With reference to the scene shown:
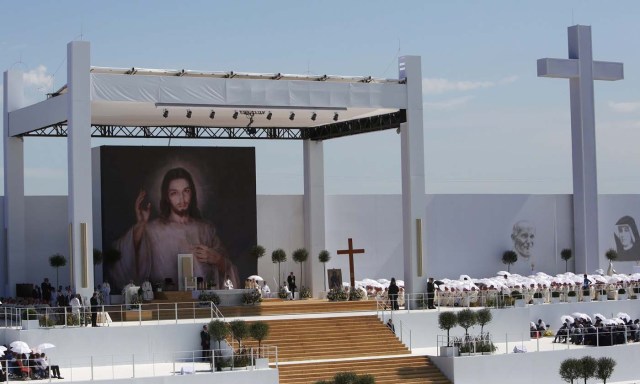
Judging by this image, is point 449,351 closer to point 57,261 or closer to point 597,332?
point 597,332

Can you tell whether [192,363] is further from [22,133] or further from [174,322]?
[22,133]

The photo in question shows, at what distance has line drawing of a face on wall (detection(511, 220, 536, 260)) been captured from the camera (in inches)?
2266

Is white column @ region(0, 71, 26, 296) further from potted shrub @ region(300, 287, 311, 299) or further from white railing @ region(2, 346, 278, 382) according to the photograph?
white railing @ region(2, 346, 278, 382)

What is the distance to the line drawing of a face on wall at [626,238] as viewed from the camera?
60.6 meters

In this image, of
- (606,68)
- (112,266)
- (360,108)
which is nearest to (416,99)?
(360,108)

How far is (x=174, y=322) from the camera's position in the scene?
124 feet

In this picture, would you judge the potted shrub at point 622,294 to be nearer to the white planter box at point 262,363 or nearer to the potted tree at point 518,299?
the potted tree at point 518,299

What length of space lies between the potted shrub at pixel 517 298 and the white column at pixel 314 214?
9.34 metres

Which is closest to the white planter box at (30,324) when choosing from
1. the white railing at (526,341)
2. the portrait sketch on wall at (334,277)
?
the white railing at (526,341)

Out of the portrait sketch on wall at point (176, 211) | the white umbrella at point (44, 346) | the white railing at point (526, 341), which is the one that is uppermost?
the portrait sketch on wall at point (176, 211)

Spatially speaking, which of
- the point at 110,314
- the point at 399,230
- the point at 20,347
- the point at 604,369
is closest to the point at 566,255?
the point at 399,230

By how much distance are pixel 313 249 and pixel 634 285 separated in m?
12.6

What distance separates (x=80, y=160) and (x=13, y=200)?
30.6 ft

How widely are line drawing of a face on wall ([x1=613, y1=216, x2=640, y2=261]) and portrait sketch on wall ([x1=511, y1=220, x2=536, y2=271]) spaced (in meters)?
4.83
